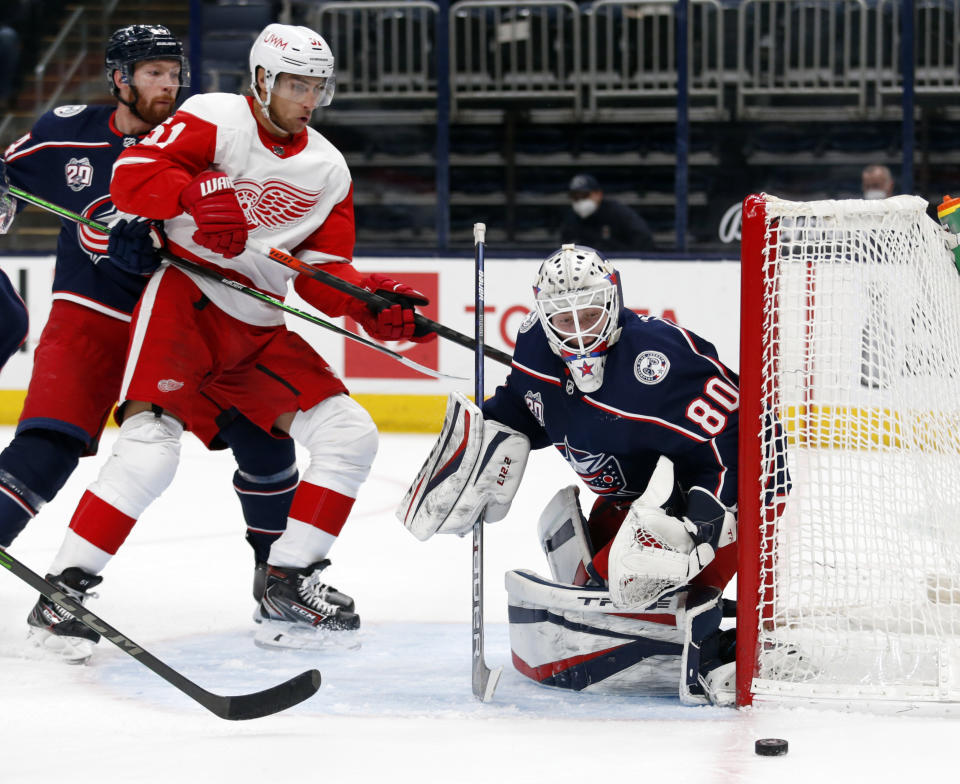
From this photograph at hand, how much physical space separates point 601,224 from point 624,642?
3.84 metres

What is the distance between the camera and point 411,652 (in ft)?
8.54

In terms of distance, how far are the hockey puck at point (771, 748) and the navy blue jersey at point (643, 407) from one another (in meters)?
0.41

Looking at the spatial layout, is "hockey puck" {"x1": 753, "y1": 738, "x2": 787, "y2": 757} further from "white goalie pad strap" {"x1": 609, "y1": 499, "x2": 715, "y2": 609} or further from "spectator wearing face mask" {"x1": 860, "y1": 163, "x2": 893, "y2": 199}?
"spectator wearing face mask" {"x1": 860, "y1": 163, "x2": 893, "y2": 199}

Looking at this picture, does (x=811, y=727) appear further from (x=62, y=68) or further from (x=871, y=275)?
(x=62, y=68)

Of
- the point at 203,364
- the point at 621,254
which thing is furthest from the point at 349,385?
the point at 203,364

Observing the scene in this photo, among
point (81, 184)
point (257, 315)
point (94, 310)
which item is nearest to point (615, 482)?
point (257, 315)

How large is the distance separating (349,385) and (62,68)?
2710 mm

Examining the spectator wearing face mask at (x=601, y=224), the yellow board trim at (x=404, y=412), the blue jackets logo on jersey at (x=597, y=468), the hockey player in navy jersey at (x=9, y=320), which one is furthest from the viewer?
the spectator wearing face mask at (x=601, y=224)

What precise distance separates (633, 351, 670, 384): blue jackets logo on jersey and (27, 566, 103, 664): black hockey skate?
1.06m

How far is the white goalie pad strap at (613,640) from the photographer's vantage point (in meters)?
2.25

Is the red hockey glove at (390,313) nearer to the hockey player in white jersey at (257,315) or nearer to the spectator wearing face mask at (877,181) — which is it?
the hockey player in white jersey at (257,315)

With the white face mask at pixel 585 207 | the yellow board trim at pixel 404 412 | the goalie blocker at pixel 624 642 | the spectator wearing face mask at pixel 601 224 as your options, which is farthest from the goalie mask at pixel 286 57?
the white face mask at pixel 585 207

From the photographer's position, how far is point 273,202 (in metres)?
2.70

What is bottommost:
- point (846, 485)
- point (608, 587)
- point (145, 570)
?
point (145, 570)
